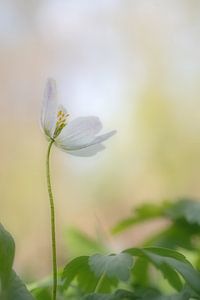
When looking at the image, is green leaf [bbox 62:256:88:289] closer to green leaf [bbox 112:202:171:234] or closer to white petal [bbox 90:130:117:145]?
white petal [bbox 90:130:117:145]

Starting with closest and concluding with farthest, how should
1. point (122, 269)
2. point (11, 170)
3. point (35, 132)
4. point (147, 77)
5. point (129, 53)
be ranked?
1. point (122, 269)
2. point (11, 170)
3. point (35, 132)
4. point (147, 77)
5. point (129, 53)

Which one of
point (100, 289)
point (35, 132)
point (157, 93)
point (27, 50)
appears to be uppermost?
point (27, 50)

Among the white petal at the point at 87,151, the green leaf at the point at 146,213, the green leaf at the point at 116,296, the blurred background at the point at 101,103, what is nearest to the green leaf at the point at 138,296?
the green leaf at the point at 116,296

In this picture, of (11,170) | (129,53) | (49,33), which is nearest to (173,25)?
(129,53)

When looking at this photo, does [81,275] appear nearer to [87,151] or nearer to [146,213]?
[87,151]

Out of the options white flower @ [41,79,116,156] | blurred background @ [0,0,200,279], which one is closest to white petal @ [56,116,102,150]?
white flower @ [41,79,116,156]

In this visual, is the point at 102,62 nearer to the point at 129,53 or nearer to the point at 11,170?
the point at 129,53
